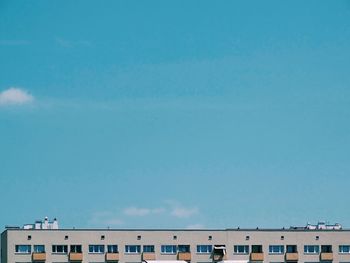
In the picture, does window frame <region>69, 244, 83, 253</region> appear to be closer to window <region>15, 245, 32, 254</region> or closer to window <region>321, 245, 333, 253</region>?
window <region>15, 245, 32, 254</region>

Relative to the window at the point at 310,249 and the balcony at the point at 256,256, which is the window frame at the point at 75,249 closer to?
the balcony at the point at 256,256

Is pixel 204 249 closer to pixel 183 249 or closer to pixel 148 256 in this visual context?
pixel 183 249

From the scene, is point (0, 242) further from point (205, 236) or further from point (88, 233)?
point (205, 236)

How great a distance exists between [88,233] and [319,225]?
36045 mm

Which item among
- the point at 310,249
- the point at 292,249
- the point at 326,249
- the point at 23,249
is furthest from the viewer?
the point at 326,249

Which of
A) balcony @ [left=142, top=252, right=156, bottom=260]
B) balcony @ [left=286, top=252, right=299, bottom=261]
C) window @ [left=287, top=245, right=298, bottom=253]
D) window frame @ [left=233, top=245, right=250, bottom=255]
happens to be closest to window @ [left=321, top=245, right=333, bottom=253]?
window @ [left=287, top=245, right=298, bottom=253]

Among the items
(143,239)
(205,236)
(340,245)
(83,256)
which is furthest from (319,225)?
(83,256)

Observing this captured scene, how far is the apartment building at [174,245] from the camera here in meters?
120

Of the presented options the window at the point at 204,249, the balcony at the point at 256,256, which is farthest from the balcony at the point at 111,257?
the balcony at the point at 256,256

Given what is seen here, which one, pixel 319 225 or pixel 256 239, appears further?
pixel 319 225

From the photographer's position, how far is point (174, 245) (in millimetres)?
124250

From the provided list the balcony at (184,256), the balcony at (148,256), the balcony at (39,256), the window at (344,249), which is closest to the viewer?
the balcony at (39,256)

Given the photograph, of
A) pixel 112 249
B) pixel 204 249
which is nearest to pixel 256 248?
pixel 204 249

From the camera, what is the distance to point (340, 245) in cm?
12950
